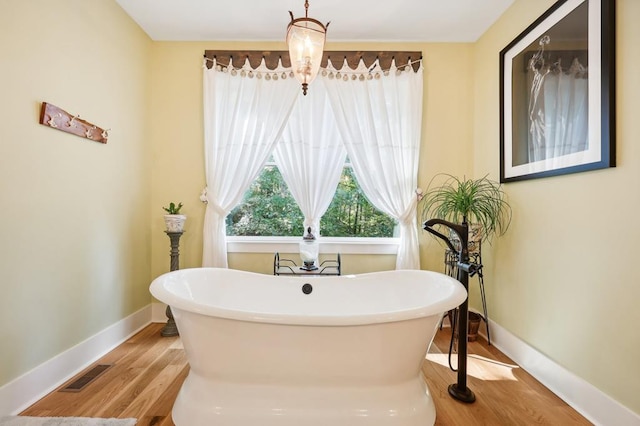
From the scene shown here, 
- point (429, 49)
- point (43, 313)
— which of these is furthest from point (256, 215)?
point (429, 49)

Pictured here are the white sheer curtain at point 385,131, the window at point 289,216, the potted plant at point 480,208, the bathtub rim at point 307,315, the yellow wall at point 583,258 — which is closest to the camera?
the bathtub rim at point 307,315

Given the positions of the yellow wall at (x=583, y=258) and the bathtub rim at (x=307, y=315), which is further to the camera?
the yellow wall at (x=583, y=258)

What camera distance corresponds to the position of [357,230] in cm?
283

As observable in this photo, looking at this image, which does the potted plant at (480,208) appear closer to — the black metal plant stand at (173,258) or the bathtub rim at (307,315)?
the bathtub rim at (307,315)

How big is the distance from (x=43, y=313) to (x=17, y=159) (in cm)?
84

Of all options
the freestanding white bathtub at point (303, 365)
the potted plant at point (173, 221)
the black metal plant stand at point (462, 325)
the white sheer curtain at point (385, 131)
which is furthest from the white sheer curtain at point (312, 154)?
the freestanding white bathtub at point (303, 365)

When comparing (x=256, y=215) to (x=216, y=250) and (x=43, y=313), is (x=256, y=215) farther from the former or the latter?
(x=43, y=313)

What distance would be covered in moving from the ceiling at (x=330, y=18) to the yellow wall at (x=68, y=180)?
0.28 meters

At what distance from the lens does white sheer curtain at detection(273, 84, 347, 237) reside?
8.85 feet

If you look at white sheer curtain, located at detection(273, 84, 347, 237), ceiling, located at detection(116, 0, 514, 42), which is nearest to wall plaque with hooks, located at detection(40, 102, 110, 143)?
ceiling, located at detection(116, 0, 514, 42)

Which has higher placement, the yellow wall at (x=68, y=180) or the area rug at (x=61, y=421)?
the yellow wall at (x=68, y=180)

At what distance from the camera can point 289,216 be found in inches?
112

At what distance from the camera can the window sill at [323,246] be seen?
275 cm

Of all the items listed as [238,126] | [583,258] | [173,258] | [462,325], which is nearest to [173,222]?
[173,258]
